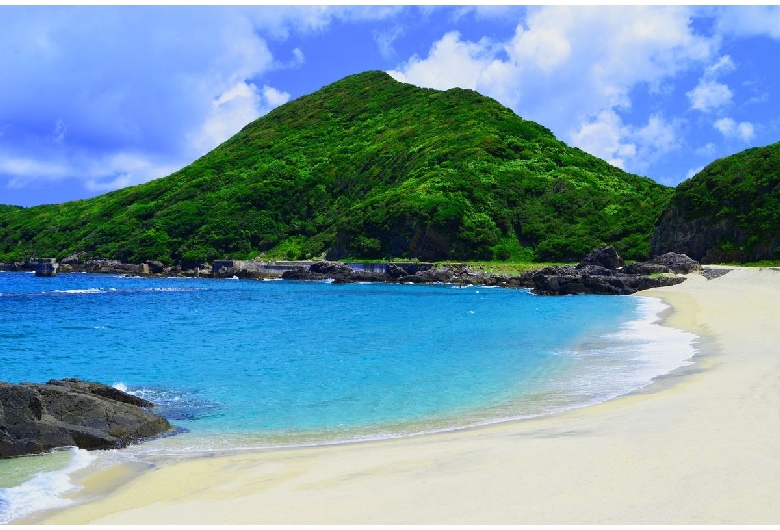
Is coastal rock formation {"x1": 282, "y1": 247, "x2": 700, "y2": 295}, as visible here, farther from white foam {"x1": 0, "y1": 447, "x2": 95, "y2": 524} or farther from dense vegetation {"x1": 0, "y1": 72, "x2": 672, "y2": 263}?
white foam {"x1": 0, "y1": 447, "x2": 95, "y2": 524}

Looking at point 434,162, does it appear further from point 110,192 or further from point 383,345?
point 110,192

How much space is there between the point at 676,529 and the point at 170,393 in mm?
13603

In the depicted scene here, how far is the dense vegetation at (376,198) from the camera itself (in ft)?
295

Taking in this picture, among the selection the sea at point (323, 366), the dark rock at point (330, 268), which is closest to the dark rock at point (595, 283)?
the sea at point (323, 366)

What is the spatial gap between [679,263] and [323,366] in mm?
51015

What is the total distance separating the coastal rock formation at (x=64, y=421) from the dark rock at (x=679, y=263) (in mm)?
57576

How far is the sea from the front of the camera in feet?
40.0

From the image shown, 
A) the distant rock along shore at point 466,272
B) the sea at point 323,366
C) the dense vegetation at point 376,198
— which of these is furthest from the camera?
the dense vegetation at point 376,198

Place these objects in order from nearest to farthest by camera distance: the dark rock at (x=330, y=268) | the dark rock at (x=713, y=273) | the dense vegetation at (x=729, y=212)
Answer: the dark rock at (x=713, y=273), the dense vegetation at (x=729, y=212), the dark rock at (x=330, y=268)

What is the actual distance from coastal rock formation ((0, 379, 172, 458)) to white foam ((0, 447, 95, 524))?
1007 millimetres

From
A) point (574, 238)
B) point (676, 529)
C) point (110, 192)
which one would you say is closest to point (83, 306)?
point (676, 529)

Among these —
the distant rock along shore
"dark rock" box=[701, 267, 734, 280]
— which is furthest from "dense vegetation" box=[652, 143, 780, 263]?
"dark rock" box=[701, 267, 734, 280]

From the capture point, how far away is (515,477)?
316 inches

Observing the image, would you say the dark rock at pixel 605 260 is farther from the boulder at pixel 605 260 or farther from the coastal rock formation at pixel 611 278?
the coastal rock formation at pixel 611 278
